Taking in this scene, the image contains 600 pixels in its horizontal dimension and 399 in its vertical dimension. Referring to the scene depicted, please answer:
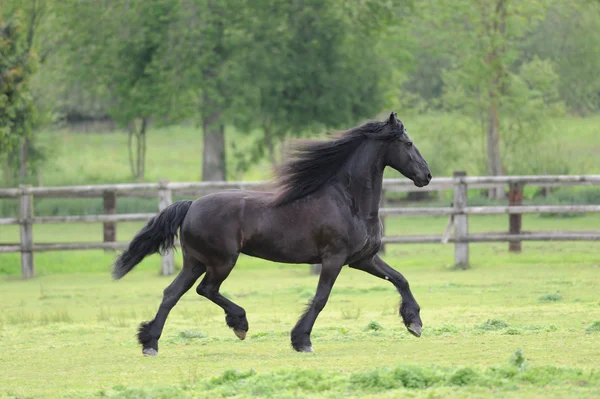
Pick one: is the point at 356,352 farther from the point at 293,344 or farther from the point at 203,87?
the point at 203,87

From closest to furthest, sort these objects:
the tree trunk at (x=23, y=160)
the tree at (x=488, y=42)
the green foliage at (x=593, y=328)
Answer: the green foliage at (x=593, y=328), the tree at (x=488, y=42), the tree trunk at (x=23, y=160)

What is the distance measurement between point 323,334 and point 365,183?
1744 millimetres

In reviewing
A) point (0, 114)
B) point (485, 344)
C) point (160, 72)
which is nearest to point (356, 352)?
point (485, 344)

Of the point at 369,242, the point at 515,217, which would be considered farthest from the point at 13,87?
Result: the point at 369,242

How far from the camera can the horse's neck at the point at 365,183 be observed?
9.23m

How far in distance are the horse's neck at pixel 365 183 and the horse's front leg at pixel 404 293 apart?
456mm

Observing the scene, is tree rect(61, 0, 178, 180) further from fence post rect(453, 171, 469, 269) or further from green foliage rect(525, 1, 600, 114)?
green foliage rect(525, 1, 600, 114)

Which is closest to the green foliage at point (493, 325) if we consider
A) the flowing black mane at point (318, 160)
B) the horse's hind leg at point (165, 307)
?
the flowing black mane at point (318, 160)

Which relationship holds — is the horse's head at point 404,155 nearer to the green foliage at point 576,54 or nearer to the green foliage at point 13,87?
the green foliage at point 13,87

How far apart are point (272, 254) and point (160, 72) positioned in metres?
20.0

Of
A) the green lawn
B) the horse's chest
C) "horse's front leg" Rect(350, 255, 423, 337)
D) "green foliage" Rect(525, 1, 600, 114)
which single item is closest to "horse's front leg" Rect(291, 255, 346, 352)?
the horse's chest

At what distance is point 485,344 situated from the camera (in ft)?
28.9

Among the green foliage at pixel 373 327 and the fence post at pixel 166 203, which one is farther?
the fence post at pixel 166 203

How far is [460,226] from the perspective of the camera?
56.4 ft
